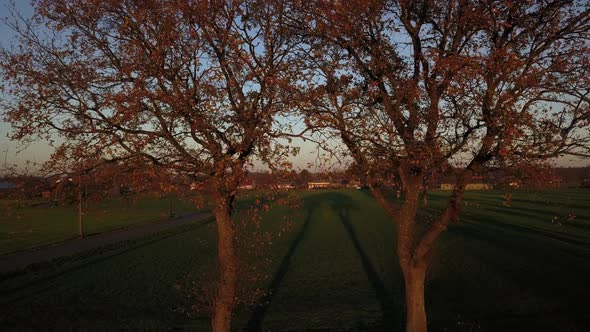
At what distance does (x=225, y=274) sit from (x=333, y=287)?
420 inches

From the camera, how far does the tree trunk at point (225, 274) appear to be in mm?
9180

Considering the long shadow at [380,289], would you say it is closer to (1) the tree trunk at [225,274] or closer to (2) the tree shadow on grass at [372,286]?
(2) the tree shadow on grass at [372,286]

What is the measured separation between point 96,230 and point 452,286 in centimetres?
3145

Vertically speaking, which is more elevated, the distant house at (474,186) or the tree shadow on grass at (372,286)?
the distant house at (474,186)

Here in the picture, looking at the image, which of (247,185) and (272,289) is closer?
(247,185)

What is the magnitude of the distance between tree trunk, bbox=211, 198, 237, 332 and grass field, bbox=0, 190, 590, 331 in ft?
3.45

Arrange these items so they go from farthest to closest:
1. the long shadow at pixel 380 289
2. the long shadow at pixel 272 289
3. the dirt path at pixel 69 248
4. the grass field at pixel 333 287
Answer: the dirt path at pixel 69 248, the long shadow at pixel 380 289, the long shadow at pixel 272 289, the grass field at pixel 333 287

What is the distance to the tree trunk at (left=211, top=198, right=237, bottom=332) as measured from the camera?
9.18 metres

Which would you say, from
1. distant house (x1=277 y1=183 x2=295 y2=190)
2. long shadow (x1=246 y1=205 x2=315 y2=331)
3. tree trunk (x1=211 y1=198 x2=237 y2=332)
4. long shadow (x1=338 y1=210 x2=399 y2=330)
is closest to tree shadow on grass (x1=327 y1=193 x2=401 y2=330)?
long shadow (x1=338 y1=210 x2=399 y2=330)

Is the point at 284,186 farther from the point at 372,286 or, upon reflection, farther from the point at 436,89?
the point at 372,286

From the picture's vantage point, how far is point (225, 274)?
30.3ft

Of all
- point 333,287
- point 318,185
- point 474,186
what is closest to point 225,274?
point 318,185

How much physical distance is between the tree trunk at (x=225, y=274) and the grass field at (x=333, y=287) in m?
1.05

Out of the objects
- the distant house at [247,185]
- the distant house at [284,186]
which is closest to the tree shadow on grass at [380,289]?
the distant house at [284,186]
